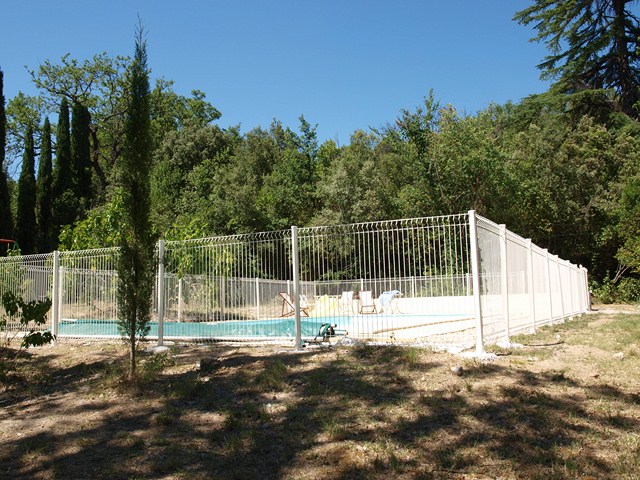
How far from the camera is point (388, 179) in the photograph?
32.3 m

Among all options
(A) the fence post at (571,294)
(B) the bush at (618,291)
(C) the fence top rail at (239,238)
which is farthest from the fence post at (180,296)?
(B) the bush at (618,291)

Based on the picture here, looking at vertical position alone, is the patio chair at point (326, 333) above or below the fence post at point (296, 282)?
below

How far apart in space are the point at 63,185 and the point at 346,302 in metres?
26.5

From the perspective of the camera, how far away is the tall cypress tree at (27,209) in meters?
28.4

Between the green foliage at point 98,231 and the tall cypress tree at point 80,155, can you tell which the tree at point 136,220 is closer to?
the green foliage at point 98,231

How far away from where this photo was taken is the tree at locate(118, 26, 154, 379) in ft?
21.1

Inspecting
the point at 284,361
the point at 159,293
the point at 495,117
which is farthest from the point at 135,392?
the point at 495,117

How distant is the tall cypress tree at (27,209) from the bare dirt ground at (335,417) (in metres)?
23.9

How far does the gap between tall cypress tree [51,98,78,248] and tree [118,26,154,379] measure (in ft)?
80.7

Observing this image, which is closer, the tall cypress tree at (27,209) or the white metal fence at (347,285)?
the white metal fence at (347,285)

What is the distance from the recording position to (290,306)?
9.20 m

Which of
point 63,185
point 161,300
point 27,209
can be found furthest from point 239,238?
point 27,209

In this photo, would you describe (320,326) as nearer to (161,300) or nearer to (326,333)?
(326,333)

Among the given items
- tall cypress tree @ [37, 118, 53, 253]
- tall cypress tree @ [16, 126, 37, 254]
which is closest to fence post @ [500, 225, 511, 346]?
tall cypress tree @ [37, 118, 53, 253]
